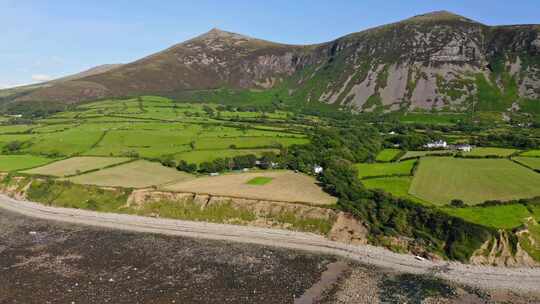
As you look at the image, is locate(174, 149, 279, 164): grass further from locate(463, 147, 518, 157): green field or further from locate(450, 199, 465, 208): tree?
locate(450, 199, 465, 208): tree

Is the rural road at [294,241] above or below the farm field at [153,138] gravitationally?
below

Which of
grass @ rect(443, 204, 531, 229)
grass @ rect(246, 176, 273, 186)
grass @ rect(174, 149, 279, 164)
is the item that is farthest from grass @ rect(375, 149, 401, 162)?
grass @ rect(443, 204, 531, 229)

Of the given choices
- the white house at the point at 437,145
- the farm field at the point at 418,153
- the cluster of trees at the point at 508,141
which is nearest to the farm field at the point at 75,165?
the farm field at the point at 418,153

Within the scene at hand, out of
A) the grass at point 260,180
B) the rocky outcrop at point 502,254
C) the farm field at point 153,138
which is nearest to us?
the rocky outcrop at point 502,254

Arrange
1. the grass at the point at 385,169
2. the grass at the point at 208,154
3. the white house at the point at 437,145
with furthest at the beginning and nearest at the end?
the white house at the point at 437,145 < the grass at the point at 208,154 < the grass at the point at 385,169

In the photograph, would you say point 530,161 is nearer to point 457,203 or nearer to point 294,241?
point 457,203

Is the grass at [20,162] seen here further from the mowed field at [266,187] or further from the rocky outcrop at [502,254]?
Answer: the rocky outcrop at [502,254]

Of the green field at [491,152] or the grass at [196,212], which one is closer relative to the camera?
the grass at [196,212]
